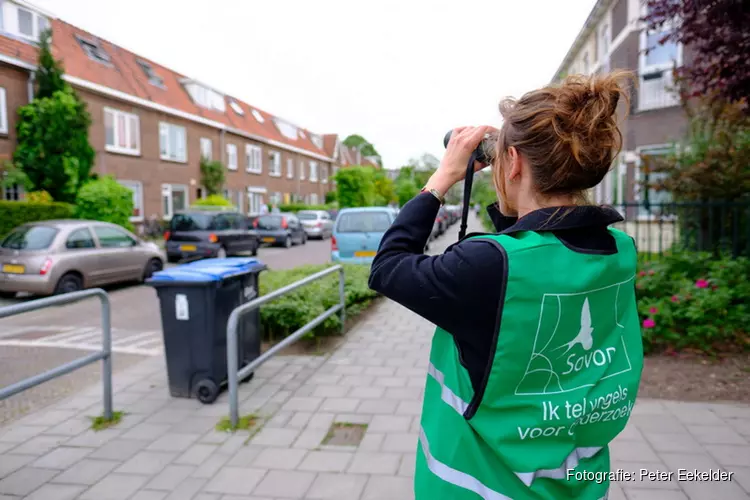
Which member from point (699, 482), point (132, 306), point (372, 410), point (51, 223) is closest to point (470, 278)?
point (699, 482)

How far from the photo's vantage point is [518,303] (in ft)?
3.79

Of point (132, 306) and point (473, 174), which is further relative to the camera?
point (132, 306)

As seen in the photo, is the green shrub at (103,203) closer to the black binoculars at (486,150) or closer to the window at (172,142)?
Result: the window at (172,142)

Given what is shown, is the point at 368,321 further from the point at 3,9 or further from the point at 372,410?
the point at 3,9

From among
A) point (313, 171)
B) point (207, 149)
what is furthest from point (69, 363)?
point (313, 171)

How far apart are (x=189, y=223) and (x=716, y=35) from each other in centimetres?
1380

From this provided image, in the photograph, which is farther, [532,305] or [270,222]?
[270,222]

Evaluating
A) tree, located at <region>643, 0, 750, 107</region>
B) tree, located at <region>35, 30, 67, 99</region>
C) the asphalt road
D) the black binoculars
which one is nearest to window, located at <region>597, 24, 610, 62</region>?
tree, located at <region>643, 0, 750, 107</region>

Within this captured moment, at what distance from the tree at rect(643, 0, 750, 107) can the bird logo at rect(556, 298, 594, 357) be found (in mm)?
4497

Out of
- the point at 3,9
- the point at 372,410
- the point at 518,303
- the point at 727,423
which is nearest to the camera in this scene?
the point at 518,303

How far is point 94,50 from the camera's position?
23188 mm

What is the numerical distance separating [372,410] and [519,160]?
332cm

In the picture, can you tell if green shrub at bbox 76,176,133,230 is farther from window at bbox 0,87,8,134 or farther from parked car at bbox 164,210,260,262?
window at bbox 0,87,8,134

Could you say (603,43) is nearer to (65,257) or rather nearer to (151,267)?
(151,267)
